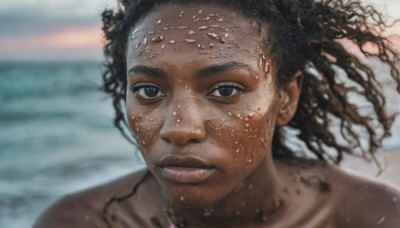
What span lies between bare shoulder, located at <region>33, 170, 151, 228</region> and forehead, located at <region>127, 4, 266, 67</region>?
3.00 ft

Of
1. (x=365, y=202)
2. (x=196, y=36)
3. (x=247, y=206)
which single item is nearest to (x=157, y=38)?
(x=196, y=36)

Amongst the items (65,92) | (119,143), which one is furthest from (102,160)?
(65,92)

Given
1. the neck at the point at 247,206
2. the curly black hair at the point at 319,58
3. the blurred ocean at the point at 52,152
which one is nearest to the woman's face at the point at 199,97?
the curly black hair at the point at 319,58

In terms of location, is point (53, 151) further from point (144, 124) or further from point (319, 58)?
point (144, 124)

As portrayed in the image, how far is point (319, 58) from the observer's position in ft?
12.0

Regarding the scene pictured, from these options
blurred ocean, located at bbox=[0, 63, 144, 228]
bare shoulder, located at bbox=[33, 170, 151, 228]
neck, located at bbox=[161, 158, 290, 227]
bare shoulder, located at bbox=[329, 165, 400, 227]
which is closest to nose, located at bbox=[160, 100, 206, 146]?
neck, located at bbox=[161, 158, 290, 227]

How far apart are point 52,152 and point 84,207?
5.66 metres

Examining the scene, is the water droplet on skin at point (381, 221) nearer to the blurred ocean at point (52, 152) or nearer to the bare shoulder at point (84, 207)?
the bare shoulder at point (84, 207)

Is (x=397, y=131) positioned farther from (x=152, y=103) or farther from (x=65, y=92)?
(x=65, y=92)

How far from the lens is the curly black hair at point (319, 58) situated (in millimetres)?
3193

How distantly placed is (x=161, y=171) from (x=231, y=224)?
0.72 metres

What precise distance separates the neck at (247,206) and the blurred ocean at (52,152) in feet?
3.30

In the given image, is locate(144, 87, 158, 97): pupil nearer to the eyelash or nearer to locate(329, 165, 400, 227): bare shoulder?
the eyelash

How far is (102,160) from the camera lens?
799cm
